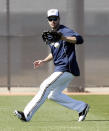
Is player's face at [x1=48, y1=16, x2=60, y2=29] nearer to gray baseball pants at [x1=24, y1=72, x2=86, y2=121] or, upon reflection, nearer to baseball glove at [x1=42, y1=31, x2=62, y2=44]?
baseball glove at [x1=42, y1=31, x2=62, y2=44]

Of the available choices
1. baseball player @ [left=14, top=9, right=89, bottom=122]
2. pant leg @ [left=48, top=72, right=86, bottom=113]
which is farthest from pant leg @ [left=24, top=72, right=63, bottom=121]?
pant leg @ [left=48, top=72, right=86, bottom=113]

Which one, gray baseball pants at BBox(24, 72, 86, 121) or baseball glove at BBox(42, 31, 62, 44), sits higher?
baseball glove at BBox(42, 31, 62, 44)

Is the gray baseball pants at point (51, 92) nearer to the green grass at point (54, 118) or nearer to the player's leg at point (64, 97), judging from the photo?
the player's leg at point (64, 97)

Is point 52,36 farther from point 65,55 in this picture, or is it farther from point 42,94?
point 42,94

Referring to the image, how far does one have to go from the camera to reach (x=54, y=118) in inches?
473

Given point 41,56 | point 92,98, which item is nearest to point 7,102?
point 92,98

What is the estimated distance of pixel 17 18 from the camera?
752 inches

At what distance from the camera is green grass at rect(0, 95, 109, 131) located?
1045 cm

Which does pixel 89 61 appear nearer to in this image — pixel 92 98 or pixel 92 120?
pixel 92 98

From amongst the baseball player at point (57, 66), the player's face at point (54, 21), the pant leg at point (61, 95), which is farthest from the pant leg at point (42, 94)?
the player's face at point (54, 21)

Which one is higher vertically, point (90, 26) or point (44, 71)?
point (90, 26)

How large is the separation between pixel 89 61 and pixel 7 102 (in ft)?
14.6

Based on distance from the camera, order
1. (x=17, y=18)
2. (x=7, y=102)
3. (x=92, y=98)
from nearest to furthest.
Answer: (x=7, y=102)
(x=92, y=98)
(x=17, y=18)

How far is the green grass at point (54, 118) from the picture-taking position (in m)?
10.4
